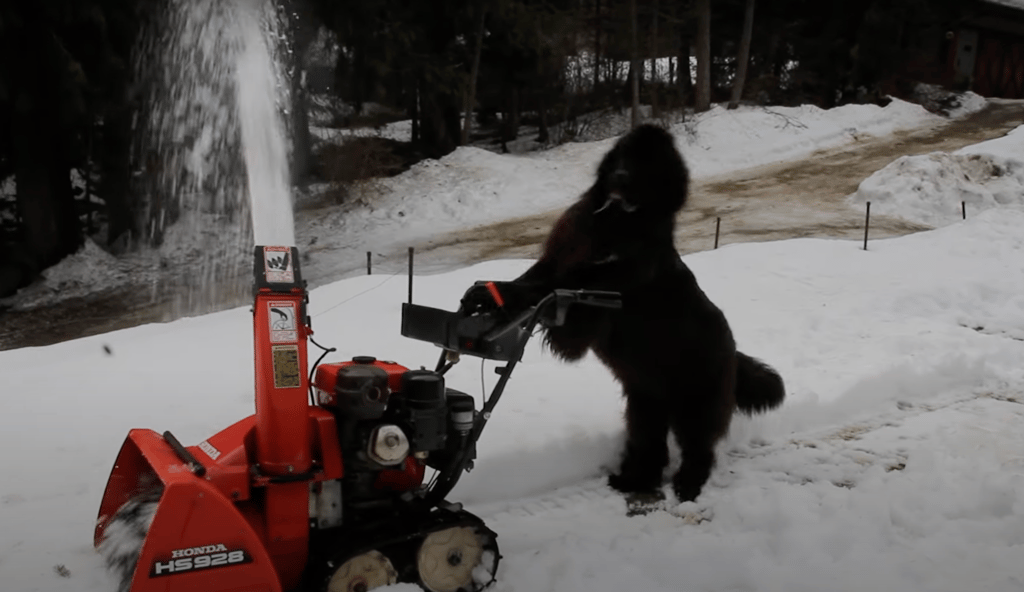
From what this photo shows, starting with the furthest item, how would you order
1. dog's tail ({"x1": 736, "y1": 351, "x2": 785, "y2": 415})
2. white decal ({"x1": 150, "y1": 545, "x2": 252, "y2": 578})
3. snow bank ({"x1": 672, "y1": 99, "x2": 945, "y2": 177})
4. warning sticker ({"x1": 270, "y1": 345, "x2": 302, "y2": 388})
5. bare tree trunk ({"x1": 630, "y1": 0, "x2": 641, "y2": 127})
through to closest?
snow bank ({"x1": 672, "y1": 99, "x2": 945, "y2": 177}) → bare tree trunk ({"x1": 630, "y1": 0, "x2": 641, "y2": 127}) → dog's tail ({"x1": 736, "y1": 351, "x2": 785, "y2": 415}) → warning sticker ({"x1": 270, "y1": 345, "x2": 302, "y2": 388}) → white decal ({"x1": 150, "y1": 545, "x2": 252, "y2": 578})

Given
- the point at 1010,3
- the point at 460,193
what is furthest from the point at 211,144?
the point at 1010,3

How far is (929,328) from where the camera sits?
5.27 m

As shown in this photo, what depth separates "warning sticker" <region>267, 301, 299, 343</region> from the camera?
209 cm

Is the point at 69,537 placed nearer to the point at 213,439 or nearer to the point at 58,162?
the point at 213,439

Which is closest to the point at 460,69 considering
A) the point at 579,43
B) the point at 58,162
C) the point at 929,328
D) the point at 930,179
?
the point at 579,43

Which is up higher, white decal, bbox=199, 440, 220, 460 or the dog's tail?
white decal, bbox=199, 440, 220, 460

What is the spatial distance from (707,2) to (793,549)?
54.2 feet

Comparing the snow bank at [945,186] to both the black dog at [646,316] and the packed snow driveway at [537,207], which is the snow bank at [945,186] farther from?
the black dog at [646,316]

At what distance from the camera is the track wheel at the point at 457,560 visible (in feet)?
7.57

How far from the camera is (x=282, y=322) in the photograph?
2102 millimetres

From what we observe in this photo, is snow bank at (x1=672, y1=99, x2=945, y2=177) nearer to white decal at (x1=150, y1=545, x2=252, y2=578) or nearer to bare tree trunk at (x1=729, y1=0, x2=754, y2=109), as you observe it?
bare tree trunk at (x1=729, y1=0, x2=754, y2=109)

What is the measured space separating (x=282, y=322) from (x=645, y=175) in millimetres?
1524

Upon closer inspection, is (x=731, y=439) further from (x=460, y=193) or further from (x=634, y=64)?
(x=634, y=64)

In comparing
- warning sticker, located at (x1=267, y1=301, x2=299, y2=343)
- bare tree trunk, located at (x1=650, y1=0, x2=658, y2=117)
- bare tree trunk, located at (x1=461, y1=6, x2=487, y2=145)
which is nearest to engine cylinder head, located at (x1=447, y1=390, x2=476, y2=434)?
warning sticker, located at (x1=267, y1=301, x2=299, y2=343)
